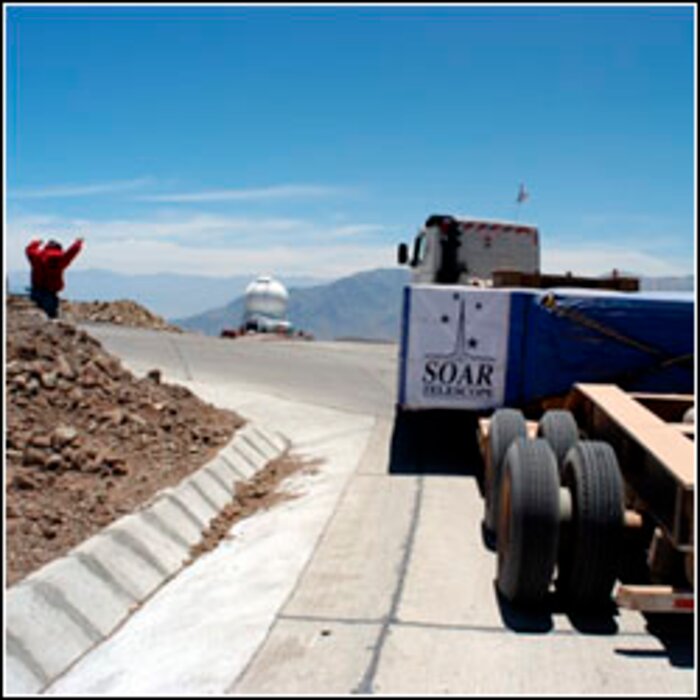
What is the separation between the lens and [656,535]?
214 inches

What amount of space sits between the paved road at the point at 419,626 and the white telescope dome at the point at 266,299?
37.7 meters

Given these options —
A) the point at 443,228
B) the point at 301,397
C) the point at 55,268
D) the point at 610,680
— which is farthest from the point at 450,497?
the point at 55,268

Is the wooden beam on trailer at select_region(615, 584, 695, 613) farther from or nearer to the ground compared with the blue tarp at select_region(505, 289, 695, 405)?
nearer to the ground

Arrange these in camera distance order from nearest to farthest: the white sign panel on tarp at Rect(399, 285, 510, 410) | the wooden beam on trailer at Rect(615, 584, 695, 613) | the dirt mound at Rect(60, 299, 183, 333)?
1. the wooden beam on trailer at Rect(615, 584, 695, 613)
2. the white sign panel on tarp at Rect(399, 285, 510, 410)
3. the dirt mound at Rect(60, 299, 183, 333)

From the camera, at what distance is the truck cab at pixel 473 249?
54.6ft

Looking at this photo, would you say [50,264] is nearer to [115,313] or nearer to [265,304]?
[115,313]

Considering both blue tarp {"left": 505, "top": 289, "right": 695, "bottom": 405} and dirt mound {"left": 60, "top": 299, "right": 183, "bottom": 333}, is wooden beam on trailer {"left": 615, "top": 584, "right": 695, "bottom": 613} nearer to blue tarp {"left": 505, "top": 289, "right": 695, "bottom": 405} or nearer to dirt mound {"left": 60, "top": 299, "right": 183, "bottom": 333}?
blue tarp {"left": 505, "top": 289, "right": 695, "bottom": 405}

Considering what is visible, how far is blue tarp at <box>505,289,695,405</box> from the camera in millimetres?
9531

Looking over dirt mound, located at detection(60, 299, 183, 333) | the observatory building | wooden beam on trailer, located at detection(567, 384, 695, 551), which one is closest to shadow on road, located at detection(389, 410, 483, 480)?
wooden beam on trailer, located at detection(567, 384, 695, 551)

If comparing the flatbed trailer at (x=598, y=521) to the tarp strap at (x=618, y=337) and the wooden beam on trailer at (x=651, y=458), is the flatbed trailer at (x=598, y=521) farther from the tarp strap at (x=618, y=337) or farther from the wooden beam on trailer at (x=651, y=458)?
the tarp strap at (x=618, y=337)

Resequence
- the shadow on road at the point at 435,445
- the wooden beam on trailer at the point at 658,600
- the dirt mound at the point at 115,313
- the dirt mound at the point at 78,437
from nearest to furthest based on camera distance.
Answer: the wooden beam on trailer at the point at 658,600 → the dirt mound at the point at 78,437 → the shadow on road at the point at 435,445 → the dirt mound at the point at 115,313

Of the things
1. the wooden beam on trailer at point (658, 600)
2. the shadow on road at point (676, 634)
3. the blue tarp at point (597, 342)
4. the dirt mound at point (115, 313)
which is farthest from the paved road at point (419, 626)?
the dirt mound at point (115, 313)

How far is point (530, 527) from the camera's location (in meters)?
5.60

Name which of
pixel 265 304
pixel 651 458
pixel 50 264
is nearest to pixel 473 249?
pixel 50 264
